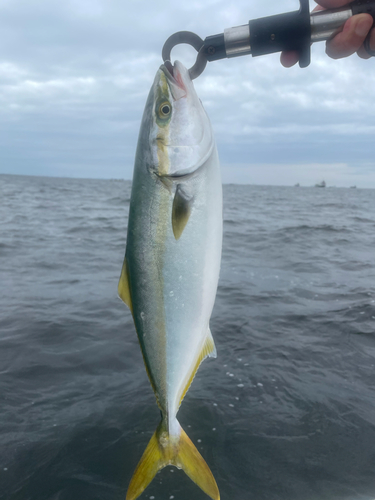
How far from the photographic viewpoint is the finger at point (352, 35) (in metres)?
2.05

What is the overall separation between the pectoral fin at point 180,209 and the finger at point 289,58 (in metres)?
1.06

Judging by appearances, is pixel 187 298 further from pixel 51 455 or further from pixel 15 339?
pixel 15 339

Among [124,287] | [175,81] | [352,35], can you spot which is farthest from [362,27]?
[124,287]

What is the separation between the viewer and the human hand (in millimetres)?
2051

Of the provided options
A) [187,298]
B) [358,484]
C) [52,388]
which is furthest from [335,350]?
[187,298]

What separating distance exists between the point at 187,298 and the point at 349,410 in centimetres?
346

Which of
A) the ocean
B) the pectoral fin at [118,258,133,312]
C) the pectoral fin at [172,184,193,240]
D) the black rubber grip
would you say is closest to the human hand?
the black rubber grip

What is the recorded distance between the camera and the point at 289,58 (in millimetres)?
2326

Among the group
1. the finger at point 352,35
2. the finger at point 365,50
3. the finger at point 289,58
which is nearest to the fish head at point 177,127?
the finger at point 289,58

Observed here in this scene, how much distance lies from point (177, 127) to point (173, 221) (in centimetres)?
46

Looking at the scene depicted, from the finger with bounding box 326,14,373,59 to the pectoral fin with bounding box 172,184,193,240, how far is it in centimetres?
121

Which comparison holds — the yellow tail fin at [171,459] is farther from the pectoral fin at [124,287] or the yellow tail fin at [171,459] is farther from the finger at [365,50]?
the finger at [365,50]

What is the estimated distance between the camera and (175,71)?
193 centimetres

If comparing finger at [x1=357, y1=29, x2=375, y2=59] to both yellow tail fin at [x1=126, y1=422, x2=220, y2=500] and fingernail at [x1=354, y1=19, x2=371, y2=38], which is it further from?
yellow tail fin at [x1=126, y1=422, x2=220, y2=500]
